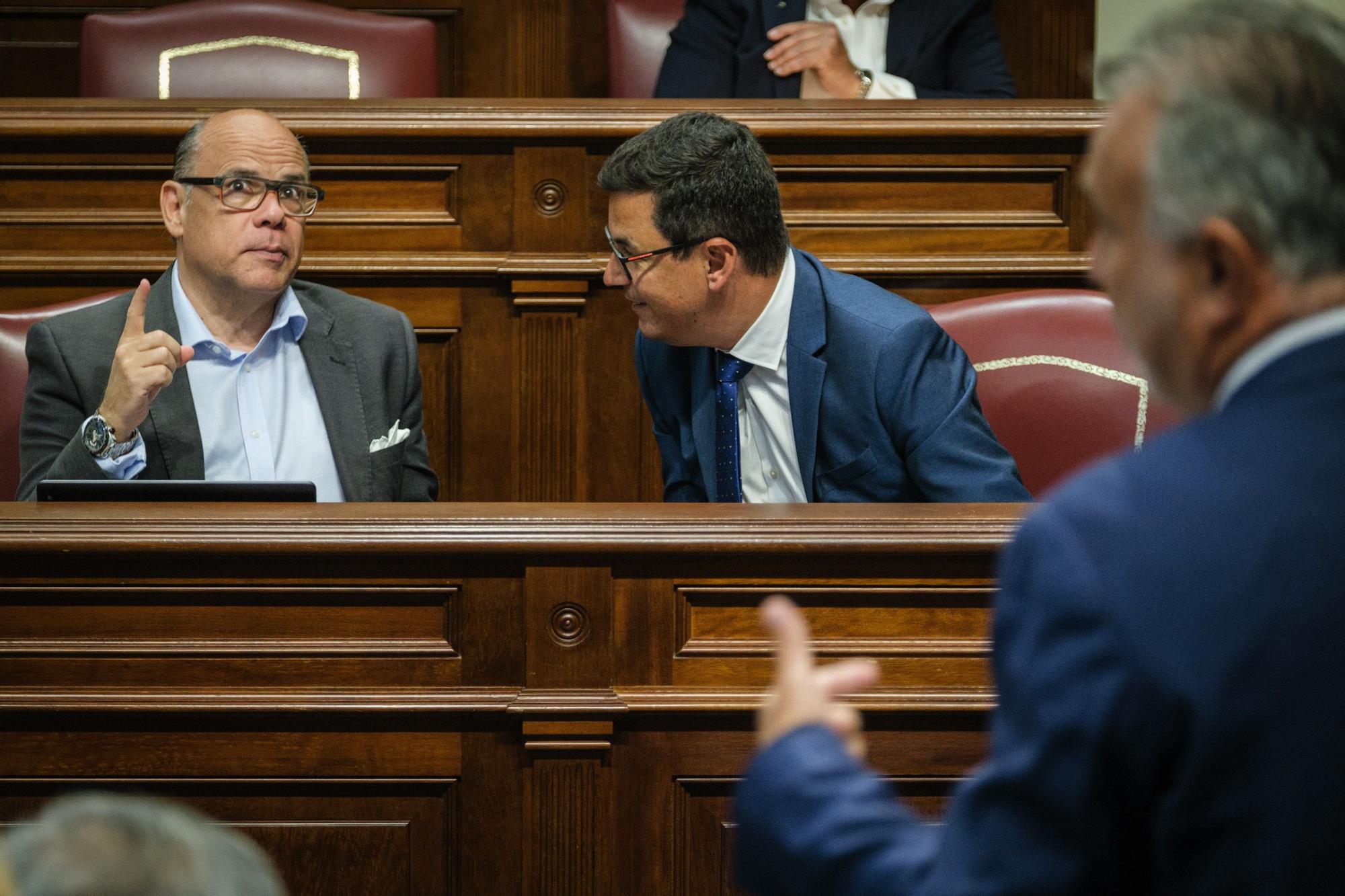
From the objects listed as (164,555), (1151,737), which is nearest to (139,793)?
(164,555)

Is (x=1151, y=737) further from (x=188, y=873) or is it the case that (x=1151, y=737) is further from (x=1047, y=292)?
(x=1047, y=292)

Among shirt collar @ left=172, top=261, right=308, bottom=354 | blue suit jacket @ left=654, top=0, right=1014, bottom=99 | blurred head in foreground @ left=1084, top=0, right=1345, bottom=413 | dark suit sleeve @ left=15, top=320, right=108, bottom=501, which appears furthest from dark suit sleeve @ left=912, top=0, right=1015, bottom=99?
blurred head in foreground @ left=1084, top=0, right=1345, bottom=413

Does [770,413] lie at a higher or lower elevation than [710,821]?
higher

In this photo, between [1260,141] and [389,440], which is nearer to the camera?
[1260,141]

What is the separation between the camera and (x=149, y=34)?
2.76 meters

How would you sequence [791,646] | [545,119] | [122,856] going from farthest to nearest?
[545,119], [791,646], [122,856]

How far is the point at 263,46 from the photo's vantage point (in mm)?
2775

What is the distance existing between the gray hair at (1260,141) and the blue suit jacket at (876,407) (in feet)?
4.03

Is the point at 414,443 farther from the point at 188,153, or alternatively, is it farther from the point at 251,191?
the point at 188,153

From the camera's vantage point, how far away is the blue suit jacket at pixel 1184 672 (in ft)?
1.76

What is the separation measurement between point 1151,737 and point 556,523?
0.78 meters

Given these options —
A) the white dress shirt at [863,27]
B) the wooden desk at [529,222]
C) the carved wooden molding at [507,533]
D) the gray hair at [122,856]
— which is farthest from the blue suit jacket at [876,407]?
the gray hair at [122,856]

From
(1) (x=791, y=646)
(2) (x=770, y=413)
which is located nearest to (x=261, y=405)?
(2) (x=770, y=413)

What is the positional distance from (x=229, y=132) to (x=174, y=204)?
0.13 metres
